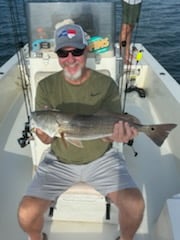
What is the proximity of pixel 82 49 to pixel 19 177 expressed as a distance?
1.50 meters

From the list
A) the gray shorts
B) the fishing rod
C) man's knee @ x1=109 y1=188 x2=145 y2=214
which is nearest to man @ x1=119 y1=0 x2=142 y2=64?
the fishing rod

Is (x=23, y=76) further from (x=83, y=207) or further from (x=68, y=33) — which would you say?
(x=83, y=207)

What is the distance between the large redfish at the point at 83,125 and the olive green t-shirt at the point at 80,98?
0.25 metres

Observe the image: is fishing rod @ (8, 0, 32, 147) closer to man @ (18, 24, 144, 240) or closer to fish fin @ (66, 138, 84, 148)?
man @ (18, 24, 144, 240)

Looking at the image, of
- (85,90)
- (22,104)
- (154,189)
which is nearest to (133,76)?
(22,104)

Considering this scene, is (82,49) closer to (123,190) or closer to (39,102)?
(39,102)

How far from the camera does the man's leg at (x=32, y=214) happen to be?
235 cm

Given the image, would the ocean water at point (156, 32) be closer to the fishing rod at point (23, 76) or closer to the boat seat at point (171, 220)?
the fishing rod at point (23, 76)

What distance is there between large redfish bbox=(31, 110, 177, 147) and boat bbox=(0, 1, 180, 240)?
45 cm

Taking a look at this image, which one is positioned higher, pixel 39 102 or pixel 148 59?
pixel 39 102

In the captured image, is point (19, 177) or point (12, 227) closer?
point (12, 227)

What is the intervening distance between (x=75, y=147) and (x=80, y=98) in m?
0.38

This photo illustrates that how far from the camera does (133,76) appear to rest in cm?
533

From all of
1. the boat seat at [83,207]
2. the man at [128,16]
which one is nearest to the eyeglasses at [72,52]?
the boat seat at [83,207]
